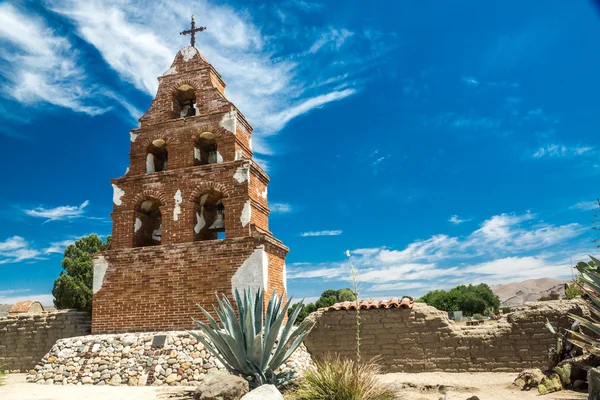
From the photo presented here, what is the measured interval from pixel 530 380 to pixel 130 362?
26.0 feet

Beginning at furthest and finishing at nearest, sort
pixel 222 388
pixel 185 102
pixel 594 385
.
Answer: pixel 185 102
pixel 222 388
pixel 594 385

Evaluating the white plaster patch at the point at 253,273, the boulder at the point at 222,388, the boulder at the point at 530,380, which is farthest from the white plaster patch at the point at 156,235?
the boulder at the point at 530,380

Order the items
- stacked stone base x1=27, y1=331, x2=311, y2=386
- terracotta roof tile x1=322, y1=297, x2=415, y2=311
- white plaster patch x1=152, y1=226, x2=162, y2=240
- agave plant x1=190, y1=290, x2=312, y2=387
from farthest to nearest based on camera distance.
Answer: white plaster patch x1=152, y1=226, x2=162, y2=240 → terracotta roof tile x1=322, y1=297, x2=415, y2=311 → stacked stone base x1=27, y1=331, x2=311, y2=386 → agave plant x1=190, y1=290, x2=312, y2=387

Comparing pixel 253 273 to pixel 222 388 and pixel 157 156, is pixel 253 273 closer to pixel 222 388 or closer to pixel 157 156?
pixel 222 388

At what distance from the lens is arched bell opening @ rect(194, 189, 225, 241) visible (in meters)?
12.4

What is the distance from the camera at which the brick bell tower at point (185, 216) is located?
11125mm

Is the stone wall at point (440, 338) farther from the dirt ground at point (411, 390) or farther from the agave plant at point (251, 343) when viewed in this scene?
the agave plant at point (251, 343)

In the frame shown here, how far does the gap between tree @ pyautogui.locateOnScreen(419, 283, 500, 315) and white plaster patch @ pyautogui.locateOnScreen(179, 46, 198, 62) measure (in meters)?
38.6

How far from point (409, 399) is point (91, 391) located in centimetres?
585

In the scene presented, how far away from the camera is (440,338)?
10688mm

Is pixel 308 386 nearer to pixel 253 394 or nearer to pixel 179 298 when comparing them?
pixel 253 394

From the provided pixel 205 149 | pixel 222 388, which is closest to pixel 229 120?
pixel 205 149

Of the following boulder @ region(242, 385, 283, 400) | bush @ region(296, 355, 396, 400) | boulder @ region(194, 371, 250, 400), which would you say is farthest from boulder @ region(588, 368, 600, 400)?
boulder @ region(194, 371, 250, 400)

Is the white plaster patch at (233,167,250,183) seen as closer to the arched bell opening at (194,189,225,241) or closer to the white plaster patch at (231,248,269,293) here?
the arched bell opening at (194,189,225,241)
